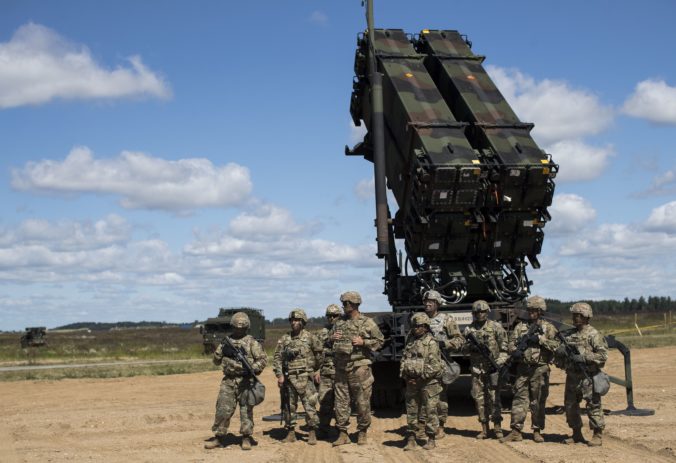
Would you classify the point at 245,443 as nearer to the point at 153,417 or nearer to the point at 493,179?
the point at 153,417

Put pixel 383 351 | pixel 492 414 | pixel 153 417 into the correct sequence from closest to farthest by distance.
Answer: pixel 492 414 → pixel 383 351 → pixel 153 417

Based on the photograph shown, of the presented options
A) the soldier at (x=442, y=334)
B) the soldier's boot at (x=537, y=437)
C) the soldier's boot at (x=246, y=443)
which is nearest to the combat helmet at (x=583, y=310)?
the soldier at (x=442, y=334)

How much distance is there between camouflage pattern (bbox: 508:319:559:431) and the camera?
9.38m

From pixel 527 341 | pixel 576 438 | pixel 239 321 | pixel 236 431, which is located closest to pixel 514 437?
pixel 576 438

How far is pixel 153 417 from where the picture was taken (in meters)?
13.1

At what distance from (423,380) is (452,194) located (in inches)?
147

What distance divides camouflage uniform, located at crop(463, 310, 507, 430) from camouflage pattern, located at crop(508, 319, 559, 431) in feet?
0.78

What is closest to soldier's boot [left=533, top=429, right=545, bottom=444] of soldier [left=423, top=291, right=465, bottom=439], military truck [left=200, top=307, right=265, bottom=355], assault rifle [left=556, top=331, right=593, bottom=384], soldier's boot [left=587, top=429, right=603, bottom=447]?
soldier's boot [left=587, top=429, right=603, bottom=447]

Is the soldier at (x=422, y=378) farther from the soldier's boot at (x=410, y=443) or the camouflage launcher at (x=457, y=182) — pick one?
the camouflage launcher at (x=457, y=182)

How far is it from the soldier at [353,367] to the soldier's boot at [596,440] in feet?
8.44

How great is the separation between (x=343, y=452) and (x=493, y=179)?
5031 mm

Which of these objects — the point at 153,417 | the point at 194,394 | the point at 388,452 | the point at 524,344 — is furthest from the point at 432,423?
the point at 194,394

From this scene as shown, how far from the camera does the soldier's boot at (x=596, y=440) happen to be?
910cm

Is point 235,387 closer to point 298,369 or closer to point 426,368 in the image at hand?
point 298,369
